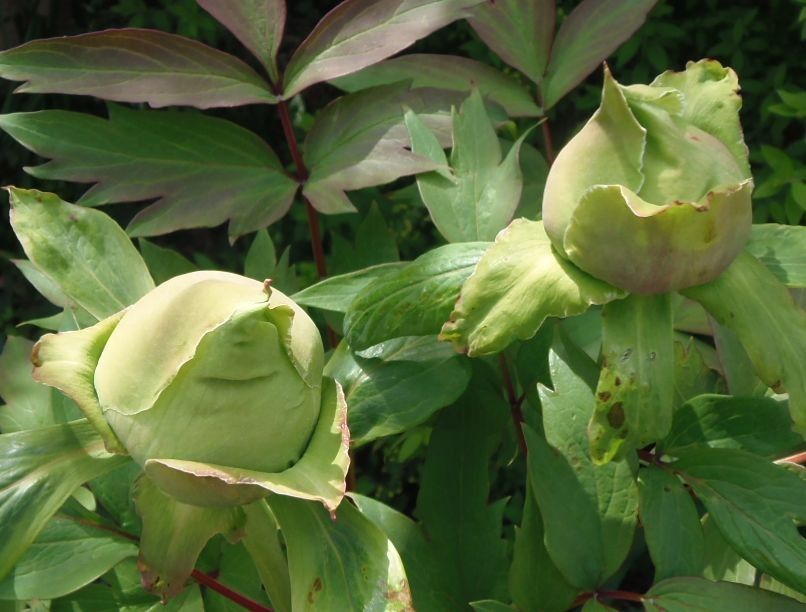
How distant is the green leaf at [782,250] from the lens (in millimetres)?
601

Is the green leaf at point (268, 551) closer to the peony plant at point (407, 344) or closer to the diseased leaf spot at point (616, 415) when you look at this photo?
the peony plant at point (407, 344)

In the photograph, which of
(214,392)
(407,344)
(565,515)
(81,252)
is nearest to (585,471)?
(565,515)

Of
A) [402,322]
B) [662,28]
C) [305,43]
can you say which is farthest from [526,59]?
[662,28]

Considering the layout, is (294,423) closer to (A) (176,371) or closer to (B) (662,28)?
(A) (176,371)

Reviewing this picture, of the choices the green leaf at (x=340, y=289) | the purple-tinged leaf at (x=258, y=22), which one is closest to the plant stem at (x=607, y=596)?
the green leaf at (x=340, y=289)

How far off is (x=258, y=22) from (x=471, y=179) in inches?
9.0

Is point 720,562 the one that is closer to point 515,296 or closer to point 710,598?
point 710,598

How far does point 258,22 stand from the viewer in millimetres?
823

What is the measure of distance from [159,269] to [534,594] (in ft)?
1.37

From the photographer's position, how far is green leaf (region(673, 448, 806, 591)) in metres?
0.60

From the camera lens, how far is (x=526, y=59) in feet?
2.85

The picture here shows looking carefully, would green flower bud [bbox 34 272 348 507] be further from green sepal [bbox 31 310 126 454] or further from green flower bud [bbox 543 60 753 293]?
green flower bud [bbox 543 60 753 293]

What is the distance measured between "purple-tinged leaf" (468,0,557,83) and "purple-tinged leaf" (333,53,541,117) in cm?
2

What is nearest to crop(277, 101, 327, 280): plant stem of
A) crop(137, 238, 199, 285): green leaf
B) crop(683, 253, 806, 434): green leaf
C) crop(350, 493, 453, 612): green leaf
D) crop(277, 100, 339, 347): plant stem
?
crop(277, 100, 339, 347): plant stem
